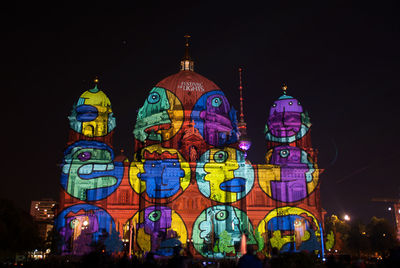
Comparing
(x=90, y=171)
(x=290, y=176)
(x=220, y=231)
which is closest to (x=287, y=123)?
(x=290, y=176)

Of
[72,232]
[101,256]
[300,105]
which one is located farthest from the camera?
[300,105]

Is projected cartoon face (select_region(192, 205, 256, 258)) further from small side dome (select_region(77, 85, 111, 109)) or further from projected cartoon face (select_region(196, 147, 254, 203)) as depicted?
small side dome (select_region(77, 85, 111, 109))

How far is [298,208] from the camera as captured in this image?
57.5m

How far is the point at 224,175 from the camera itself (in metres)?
58.0

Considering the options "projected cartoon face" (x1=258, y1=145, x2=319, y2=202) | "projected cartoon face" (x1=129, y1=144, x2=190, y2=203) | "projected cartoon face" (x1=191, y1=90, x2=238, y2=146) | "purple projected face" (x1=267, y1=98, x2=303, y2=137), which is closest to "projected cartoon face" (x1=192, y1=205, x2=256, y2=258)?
"projected cartoon face" (x1=129, y1=144, x2=190, y2=203)

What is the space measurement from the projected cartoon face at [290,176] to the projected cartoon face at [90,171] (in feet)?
63.0

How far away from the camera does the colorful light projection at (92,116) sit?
193 feet

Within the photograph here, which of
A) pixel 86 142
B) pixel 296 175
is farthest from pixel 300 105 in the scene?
pixel 86 142

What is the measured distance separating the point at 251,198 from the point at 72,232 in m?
22.6

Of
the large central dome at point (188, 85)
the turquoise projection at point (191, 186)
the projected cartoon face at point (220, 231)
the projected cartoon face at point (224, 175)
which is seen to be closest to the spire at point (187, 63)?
the large central dome at point (188, 85)

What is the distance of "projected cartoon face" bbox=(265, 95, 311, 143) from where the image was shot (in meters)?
63.3

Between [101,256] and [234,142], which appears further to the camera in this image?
[234,142]

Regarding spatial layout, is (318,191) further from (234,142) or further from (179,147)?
(179,147)

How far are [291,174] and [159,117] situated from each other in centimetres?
2153
